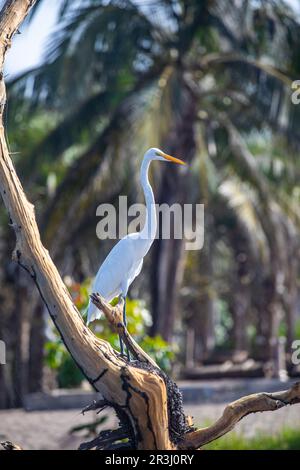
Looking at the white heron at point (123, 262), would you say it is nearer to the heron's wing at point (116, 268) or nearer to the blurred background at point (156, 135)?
the heron's wing at point (116, 268)

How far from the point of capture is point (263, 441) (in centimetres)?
1049

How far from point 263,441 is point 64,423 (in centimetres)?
384

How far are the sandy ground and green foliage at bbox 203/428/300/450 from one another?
454 mm

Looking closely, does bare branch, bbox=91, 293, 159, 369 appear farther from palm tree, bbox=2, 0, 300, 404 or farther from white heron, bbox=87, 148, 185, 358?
palm tree, bbox=2, 0, 300, 404

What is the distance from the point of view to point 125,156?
15.2 meters

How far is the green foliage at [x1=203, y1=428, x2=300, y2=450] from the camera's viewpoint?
9992 mm

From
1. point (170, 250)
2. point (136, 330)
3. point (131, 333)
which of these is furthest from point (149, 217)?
point (170, 250)

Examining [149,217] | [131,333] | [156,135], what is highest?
[156,135]

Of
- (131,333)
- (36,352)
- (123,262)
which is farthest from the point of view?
(36,352)

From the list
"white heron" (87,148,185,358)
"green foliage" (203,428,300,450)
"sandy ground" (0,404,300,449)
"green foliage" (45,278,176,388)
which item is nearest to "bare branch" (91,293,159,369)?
"white heron" (87,148,185,358)

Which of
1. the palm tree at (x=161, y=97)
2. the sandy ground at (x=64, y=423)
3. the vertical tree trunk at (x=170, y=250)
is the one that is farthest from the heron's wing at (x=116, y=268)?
the vertical tree trunk at (x=170, y=250)

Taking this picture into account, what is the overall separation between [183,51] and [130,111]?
74.8 inches

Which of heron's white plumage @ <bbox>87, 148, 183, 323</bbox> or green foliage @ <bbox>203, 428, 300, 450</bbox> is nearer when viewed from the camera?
heron's white plumage @ <bbox>87, 148, 183, 323</bbox>

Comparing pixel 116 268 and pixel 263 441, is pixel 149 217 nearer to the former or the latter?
pixel 116 268
